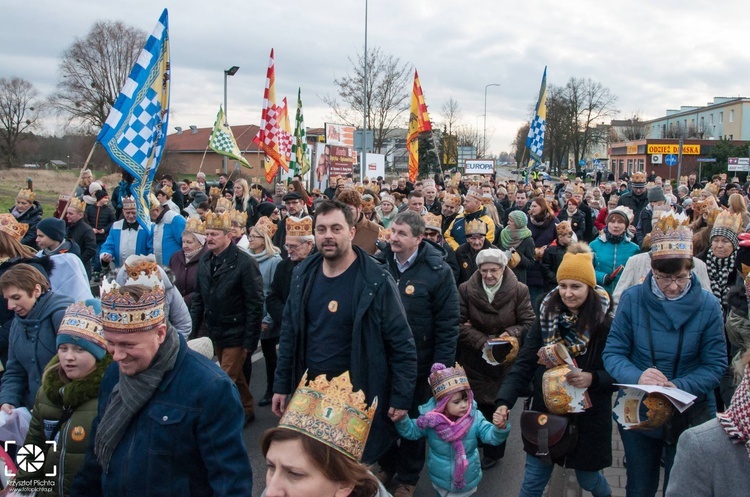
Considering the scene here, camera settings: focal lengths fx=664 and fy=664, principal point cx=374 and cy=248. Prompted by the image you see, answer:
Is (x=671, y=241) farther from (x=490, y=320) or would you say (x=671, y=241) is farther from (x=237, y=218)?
(x=237, y=218)

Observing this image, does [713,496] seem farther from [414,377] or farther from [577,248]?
[577,248]

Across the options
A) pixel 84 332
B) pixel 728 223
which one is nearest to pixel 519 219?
pixel 728 223

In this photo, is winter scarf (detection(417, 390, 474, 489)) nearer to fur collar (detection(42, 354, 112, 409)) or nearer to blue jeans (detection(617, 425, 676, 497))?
blue jeans (detection(617, 425, 676, 497))

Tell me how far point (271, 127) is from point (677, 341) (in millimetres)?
12957

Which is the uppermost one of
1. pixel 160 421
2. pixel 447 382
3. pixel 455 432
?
pixel 160 421

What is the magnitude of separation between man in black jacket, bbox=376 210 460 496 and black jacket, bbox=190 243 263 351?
5.15ft

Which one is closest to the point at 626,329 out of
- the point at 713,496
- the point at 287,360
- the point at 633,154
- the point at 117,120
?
the point at 713,496

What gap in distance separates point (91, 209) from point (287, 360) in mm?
9716

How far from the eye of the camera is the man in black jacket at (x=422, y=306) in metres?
4.96

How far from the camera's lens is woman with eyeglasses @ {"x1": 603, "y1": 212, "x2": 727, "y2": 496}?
143 inches

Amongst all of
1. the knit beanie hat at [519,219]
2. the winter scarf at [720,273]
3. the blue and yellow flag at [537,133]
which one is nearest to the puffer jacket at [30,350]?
the knit beanie hat at [519,219]

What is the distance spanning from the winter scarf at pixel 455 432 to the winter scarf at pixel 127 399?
215cm

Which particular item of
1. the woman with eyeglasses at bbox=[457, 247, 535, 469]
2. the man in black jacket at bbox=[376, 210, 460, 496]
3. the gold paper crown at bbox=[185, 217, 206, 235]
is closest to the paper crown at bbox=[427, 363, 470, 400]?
the man in black jacket at bbox=[376, 210, 460, 496]

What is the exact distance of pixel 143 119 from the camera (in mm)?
6988
